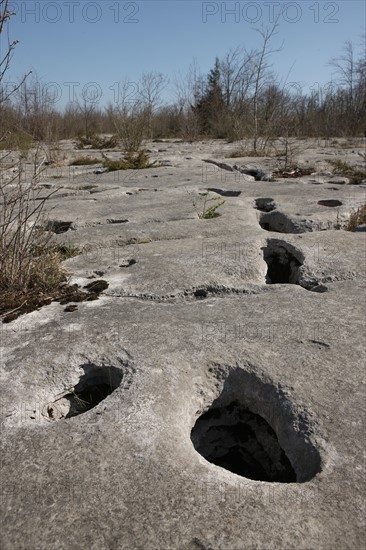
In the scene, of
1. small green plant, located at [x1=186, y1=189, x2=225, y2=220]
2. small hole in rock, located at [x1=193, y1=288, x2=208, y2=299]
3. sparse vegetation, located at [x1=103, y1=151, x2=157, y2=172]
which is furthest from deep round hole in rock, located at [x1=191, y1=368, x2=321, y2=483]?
sparse vegetation, located at [x1=103, y1=151, x2=157, y2=172]

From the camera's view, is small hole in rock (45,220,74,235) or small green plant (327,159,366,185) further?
small green plant (327,159,366,185)

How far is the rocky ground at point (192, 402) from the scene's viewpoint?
1.16 m

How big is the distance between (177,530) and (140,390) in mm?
555

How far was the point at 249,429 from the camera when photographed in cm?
173

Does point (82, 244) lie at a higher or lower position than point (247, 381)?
higher

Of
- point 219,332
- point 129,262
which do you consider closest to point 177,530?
point 219,332

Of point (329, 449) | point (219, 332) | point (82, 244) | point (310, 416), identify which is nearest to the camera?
point (329, 449)

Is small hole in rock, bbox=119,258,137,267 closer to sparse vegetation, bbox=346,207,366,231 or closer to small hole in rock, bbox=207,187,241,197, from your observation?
sparse vegetation, bbox=346,207,366,231

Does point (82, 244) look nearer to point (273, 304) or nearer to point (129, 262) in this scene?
point (129, 262)

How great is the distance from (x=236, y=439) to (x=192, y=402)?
24 centimetres

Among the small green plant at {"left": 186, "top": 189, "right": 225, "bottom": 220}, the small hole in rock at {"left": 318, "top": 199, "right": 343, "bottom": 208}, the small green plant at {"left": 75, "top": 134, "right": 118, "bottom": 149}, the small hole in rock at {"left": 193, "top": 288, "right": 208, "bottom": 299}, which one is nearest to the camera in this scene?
the small hole in rock at {"left": 193, "top": 288, "right": 208, "bottom": 299}

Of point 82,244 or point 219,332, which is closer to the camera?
point 219,332

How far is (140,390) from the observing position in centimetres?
161

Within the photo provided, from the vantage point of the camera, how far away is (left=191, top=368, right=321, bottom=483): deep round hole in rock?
5.08 ft
